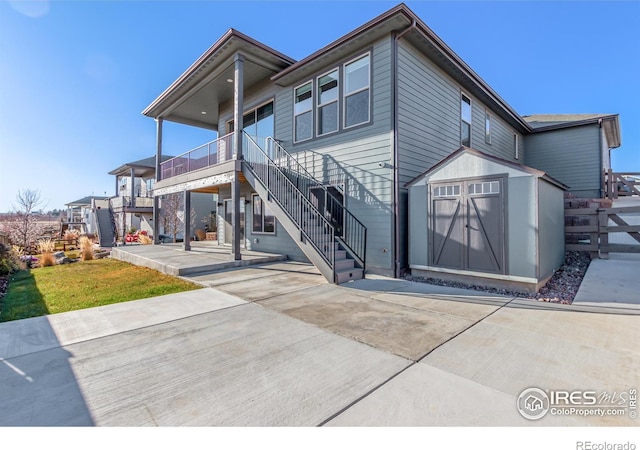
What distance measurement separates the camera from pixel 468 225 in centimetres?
601

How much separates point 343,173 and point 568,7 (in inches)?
273

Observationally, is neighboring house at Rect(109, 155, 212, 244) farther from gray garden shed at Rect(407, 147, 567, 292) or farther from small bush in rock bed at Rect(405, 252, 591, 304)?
small bush in rock bed at Rect(405, 252, 591, 304)

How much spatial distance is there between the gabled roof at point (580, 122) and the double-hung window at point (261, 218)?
13.4m

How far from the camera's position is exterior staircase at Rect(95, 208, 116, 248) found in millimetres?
17281

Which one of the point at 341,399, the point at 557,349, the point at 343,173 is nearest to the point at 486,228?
the point at 557,349

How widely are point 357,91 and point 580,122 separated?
11.5 meters

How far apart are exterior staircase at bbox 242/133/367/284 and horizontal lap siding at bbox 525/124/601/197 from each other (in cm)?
1182

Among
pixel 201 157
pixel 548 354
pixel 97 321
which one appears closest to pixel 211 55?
pixel 201 157

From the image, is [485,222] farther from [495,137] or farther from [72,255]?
[72,255]

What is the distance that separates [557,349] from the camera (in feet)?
10.1

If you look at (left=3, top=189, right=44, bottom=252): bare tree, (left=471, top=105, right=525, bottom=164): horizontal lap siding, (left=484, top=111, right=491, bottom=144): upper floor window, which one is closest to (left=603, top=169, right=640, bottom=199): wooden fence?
(left=471, top=105, right=525, bottom=164): horizontal lap siding

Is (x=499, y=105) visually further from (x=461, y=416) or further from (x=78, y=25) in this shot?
(x=78, y=25)
